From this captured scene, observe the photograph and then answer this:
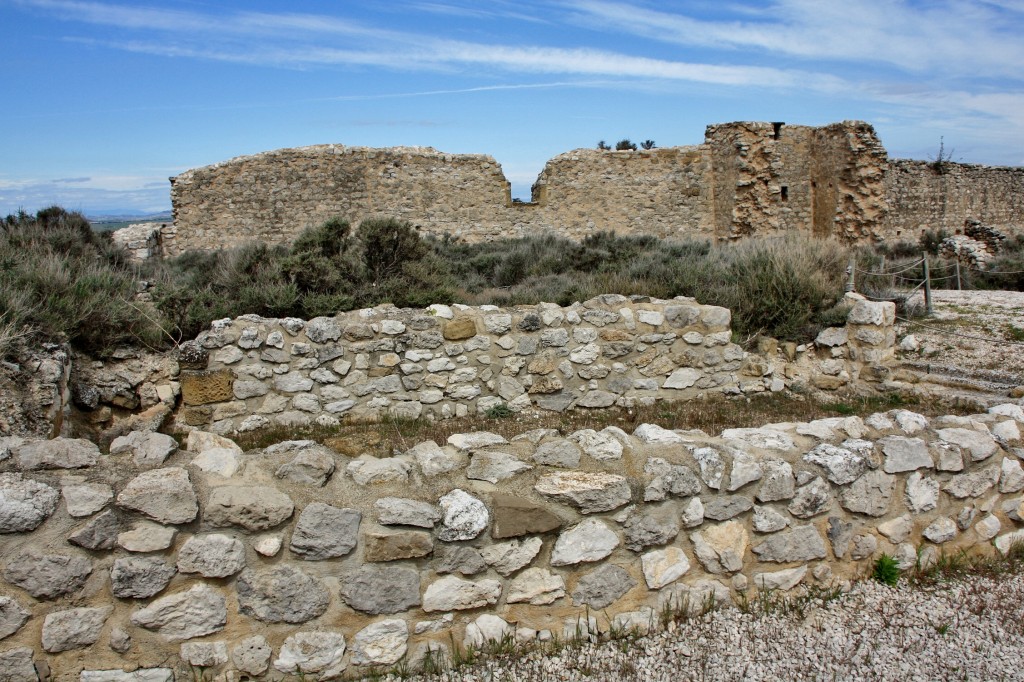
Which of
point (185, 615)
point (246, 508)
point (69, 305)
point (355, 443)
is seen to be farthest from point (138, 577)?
point (69, 305)

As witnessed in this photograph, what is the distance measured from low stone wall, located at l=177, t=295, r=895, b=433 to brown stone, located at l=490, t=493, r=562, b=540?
393 centimetres

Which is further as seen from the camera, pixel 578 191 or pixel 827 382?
pixel 578 191

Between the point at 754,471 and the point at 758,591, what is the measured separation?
Result: 1.88ft

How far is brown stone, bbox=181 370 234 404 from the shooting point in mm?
6258

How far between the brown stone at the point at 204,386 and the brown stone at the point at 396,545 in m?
4.16

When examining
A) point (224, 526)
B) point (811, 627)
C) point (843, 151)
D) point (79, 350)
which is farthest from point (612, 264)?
point (843, 151)

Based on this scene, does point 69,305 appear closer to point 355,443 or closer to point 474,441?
point 355,443

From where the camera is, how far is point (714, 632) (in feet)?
9.66

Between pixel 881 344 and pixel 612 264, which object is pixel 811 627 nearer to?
pixel 881 344

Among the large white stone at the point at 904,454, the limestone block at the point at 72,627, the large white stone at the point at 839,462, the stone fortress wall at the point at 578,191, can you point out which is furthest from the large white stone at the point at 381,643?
the stone fortress wall at the point at 578,191

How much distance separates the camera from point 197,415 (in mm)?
6262

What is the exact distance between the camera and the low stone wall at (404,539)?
2.52 meters

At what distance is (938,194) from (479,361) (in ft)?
67.5

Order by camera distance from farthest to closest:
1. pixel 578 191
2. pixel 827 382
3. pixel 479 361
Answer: pixel 578 191 < pixel 827 382 < pixel 479 361
